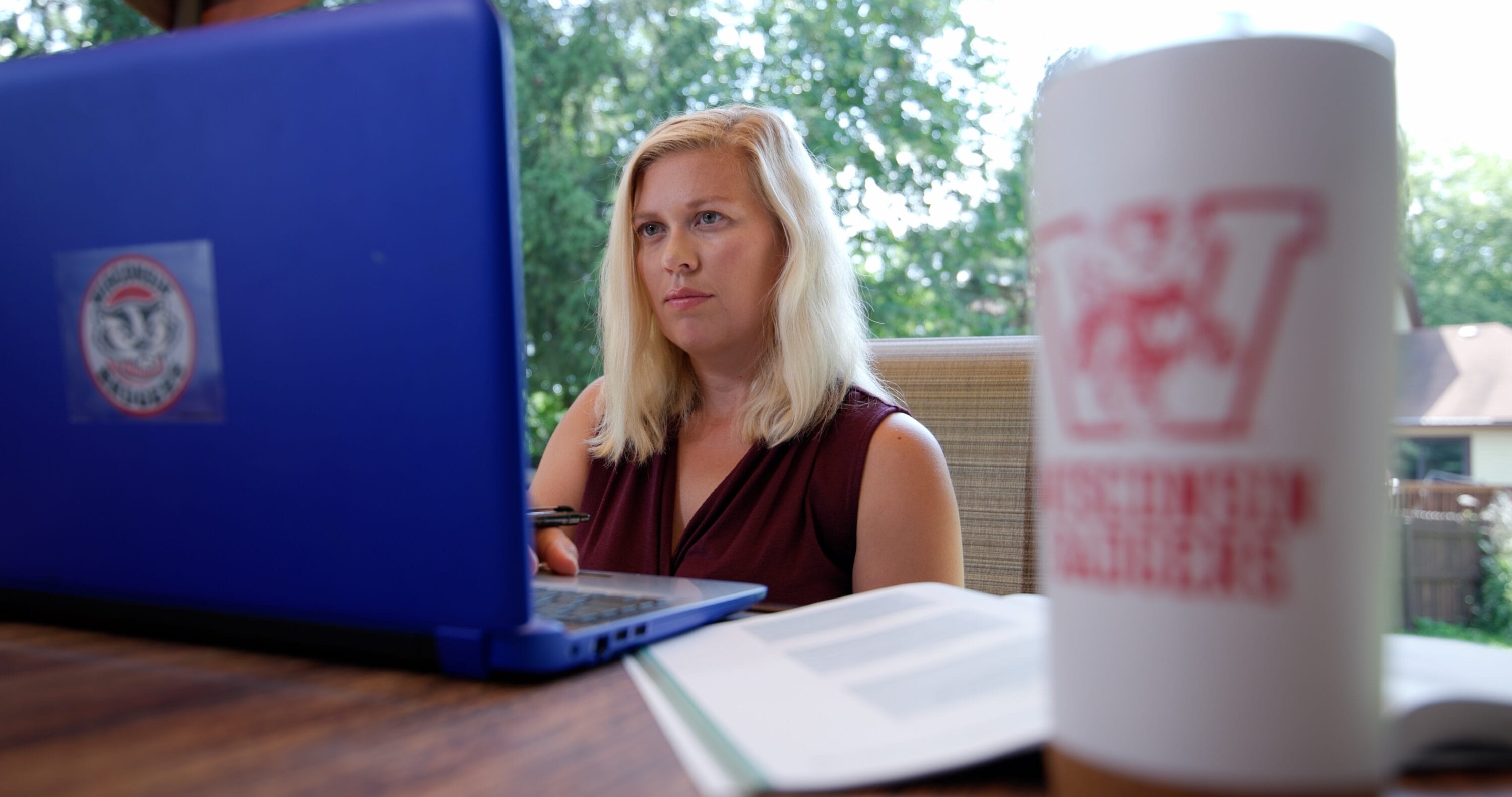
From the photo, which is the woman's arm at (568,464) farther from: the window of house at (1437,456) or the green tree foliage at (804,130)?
the window of house at (1437,456)

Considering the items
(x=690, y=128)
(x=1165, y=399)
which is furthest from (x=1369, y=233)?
(x=690, y=128)

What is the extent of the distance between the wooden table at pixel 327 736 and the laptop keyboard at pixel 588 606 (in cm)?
6

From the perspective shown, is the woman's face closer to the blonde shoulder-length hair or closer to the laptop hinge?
the blonde shoulder-length hair

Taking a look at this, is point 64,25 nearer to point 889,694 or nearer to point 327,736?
point 327,736

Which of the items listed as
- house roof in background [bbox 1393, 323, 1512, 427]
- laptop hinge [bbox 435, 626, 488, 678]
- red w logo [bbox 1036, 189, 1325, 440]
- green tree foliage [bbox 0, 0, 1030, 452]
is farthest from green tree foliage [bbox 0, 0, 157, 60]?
house roof in background [bbox 1393, 323, 1512, 427]

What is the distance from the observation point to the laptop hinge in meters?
0.49

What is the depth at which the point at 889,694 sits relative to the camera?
415mm

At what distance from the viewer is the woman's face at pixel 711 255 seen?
1344 mm

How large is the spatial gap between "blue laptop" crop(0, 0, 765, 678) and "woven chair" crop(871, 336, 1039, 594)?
32.1 inches

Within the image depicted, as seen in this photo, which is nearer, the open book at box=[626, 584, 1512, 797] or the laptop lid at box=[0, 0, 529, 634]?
the open book at box=[626, 584, 1512, 797]

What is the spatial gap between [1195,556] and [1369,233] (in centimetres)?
9

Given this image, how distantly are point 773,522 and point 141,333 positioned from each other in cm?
83

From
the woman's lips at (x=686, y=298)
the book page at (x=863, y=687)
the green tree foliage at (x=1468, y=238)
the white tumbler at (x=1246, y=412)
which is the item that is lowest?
the book page at (x=863, y=687)

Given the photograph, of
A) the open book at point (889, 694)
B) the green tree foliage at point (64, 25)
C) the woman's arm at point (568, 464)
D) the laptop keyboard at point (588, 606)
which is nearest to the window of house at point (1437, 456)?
the woman's arm at point (568, 464)
